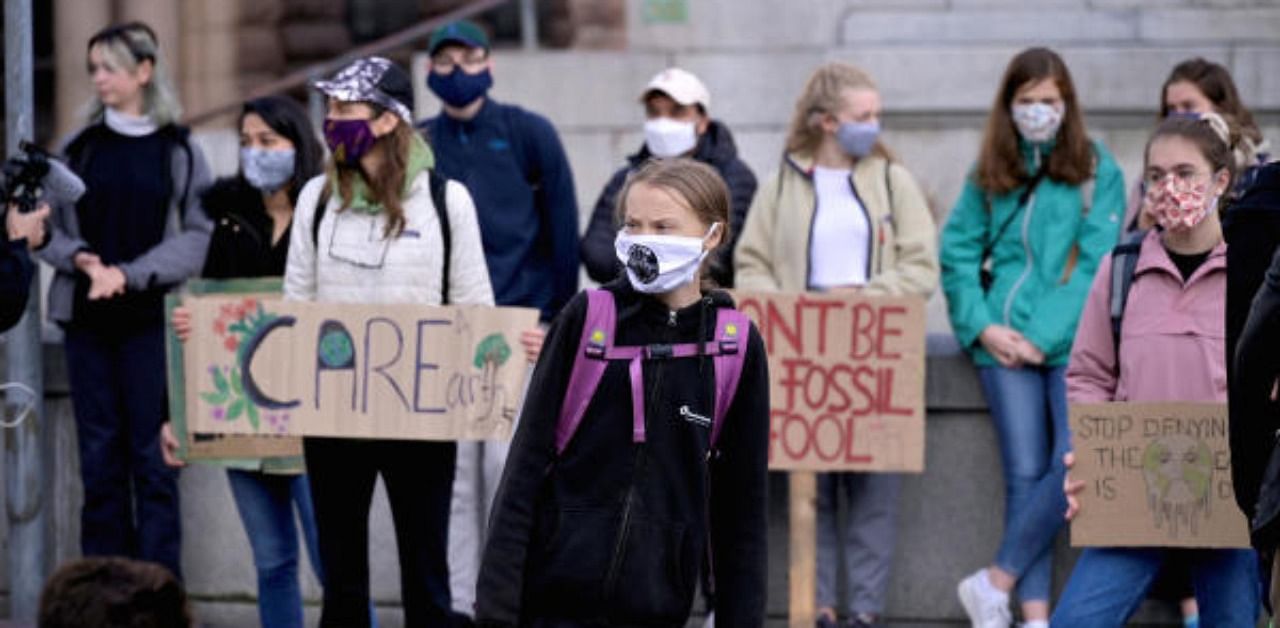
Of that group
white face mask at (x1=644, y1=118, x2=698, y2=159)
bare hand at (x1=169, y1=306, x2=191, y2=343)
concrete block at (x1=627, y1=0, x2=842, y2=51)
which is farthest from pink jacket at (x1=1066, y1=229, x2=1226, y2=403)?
concrete block at (x1=627, y1=0, x2=842, y2=51)

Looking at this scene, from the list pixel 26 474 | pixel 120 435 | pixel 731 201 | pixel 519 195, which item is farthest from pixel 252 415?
pixel 731 201

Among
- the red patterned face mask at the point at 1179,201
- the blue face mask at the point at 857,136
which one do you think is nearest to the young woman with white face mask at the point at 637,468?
the red patterned face mask at the point at 1179,201

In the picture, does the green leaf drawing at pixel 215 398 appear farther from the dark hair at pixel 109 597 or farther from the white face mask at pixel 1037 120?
the dark hair at pixel 109 597

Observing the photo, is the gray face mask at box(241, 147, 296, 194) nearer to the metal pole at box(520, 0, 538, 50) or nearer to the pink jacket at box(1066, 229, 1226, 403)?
the pink jacket at box(1066, 229, 1226, 403)

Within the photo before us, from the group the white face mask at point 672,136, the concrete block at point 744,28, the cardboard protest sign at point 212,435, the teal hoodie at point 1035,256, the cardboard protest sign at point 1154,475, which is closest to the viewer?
the cardboard protest sign at point 1154,475

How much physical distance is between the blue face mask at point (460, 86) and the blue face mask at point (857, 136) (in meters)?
1.29

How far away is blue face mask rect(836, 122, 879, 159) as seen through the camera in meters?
9.78

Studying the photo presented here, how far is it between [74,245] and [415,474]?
1858 millimetres

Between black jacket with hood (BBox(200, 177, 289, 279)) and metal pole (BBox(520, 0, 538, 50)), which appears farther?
metal pole (BBox(520, 0, 538, 50))

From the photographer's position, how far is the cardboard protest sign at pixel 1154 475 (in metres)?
7.96

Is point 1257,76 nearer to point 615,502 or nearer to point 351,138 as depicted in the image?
point 351,138

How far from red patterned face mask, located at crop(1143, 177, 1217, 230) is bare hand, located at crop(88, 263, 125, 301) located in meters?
3.71

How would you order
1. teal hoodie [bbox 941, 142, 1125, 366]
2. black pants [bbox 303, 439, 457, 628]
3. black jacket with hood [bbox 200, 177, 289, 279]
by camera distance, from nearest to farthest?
black pants [bbox 303, 439, 457, 628]
black jacket with hood [bbox 200, 177, 289, 279]
teal hoodie [bbox 941, 142, 1125, 366]

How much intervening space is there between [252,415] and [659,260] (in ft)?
8.87
